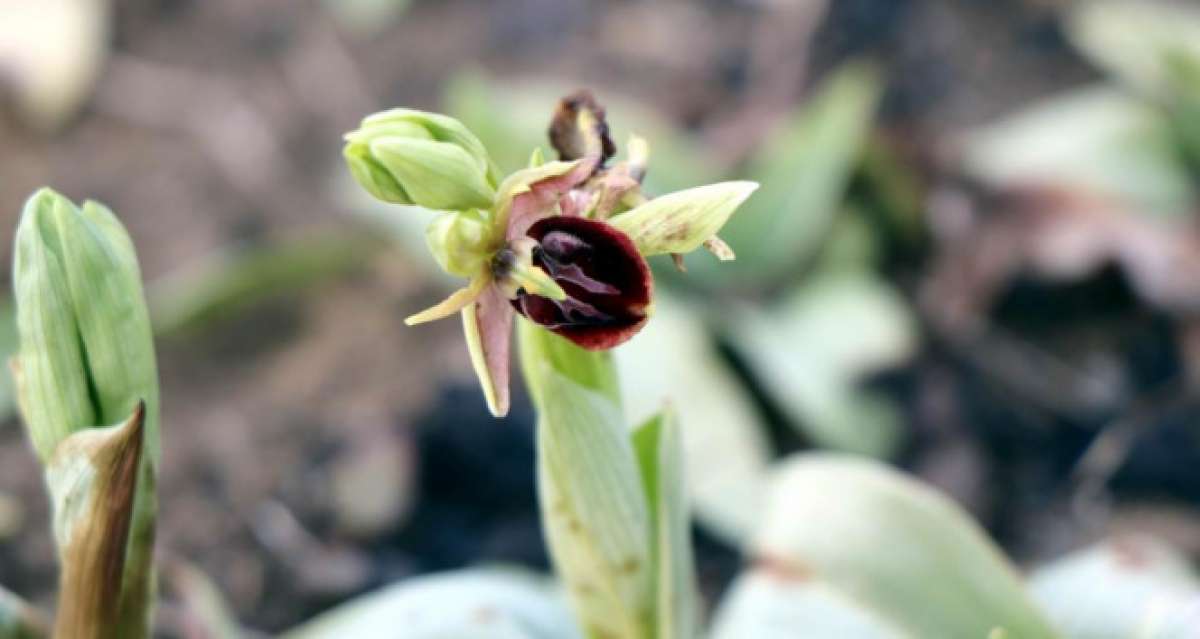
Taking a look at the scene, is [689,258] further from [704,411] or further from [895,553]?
[895,553]

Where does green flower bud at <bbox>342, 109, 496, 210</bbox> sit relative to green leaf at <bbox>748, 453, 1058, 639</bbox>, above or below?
above

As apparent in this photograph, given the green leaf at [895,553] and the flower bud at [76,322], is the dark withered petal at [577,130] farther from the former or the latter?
the green leaf at [895,553]

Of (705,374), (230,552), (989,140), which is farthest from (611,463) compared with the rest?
(989,140)

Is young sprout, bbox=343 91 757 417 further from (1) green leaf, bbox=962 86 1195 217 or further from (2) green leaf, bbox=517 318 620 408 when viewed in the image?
(1) green leaf, bbox=962 86 1195 217

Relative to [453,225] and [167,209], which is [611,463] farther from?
A: [167,209]

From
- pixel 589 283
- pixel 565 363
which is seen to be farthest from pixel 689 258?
pixel 589 283

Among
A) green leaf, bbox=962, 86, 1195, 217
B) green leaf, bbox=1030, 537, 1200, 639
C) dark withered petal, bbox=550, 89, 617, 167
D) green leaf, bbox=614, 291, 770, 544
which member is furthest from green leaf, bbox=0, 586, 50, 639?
green leaf, bbox=962, 86, 1195, 217

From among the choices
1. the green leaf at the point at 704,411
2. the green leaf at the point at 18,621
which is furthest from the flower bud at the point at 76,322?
the green leaf at the point at 704,411
